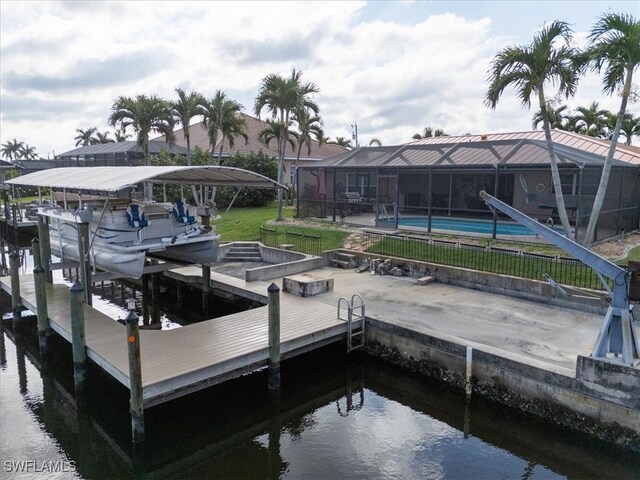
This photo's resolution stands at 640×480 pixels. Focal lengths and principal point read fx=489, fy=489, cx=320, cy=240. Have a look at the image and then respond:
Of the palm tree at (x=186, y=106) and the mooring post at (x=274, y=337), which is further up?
the palm tree at (x=186, y=106)

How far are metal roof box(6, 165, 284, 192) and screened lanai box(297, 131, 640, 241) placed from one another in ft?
27.8

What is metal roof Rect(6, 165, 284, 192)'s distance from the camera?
1074cm

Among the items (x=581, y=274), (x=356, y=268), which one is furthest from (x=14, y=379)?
(x=581, y=274)

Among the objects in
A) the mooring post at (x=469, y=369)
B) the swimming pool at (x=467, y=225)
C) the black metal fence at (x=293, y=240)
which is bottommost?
the mooring post at (x=469, y=369)

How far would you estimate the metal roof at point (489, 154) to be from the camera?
1764cm

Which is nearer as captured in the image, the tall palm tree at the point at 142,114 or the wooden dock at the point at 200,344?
the wooden dock at the point at 200,344

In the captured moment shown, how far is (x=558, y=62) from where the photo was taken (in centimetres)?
1295

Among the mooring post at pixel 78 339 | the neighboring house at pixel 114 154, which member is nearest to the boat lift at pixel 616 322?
the mooring post at pixel 78 339

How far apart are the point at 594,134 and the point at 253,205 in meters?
26.9

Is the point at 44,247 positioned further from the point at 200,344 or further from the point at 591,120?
the point at 591,120

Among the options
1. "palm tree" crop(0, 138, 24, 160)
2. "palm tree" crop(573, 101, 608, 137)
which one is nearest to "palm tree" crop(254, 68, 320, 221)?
"palm tree" crop(573, 101, 608, 137)

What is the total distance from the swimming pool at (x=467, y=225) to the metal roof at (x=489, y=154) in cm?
263

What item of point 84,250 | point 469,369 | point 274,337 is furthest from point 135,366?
point 469,369

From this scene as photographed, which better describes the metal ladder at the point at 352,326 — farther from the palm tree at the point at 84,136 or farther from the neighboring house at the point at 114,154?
the palm tree at the point at 84,136
